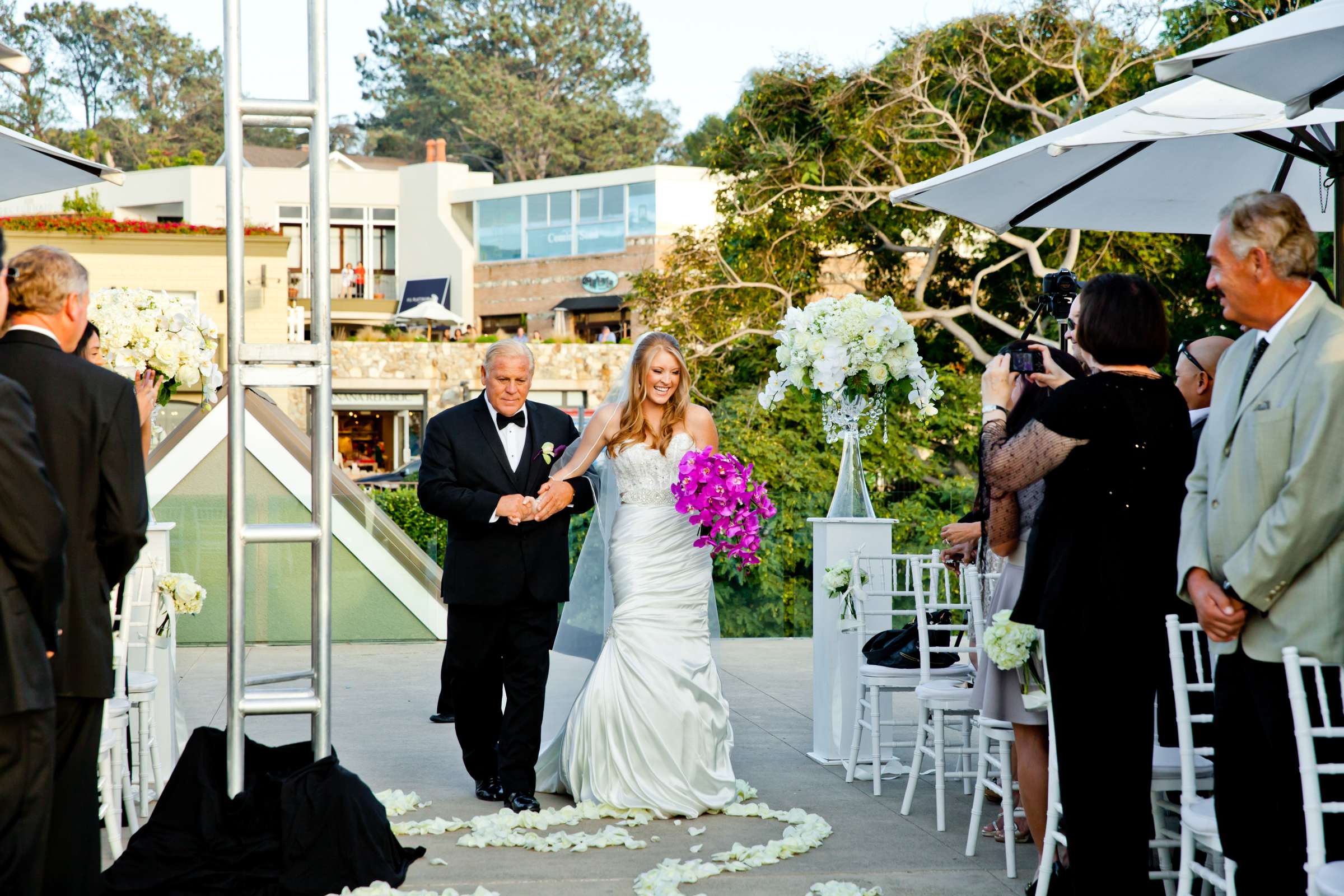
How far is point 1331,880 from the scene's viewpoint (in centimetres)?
294

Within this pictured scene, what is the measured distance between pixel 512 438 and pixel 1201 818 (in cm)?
360

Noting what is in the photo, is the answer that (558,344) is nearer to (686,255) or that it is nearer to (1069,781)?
(686,255)

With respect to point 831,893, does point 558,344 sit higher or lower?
higher

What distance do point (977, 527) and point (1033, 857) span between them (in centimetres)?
138

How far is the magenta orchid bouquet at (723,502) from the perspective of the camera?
576 cm

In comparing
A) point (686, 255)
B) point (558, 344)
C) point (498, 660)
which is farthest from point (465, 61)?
point (498, 660)

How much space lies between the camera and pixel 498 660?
6066 millimetres

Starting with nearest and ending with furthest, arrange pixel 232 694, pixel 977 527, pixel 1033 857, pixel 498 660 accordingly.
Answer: pixel 232 694 < pixel 1033 857 < pixel 977 527 < pixel 498 660

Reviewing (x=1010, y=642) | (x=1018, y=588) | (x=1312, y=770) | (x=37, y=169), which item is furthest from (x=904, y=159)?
(x=1312, y=770)

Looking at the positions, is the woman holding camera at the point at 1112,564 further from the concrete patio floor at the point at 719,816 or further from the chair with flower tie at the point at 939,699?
the chair with flower tie at the point at 939,699

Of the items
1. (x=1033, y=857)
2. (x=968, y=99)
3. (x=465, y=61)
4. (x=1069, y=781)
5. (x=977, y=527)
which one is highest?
(x=465, y=61)

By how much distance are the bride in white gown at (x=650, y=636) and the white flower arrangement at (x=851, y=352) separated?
0.74m

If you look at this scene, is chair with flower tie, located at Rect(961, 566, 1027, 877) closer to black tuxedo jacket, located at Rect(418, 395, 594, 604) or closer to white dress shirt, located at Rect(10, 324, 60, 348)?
black tuxedo jacket, located at Rect(418, 395, 594, 604)

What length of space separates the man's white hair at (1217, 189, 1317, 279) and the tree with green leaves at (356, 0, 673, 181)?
61427 mm
